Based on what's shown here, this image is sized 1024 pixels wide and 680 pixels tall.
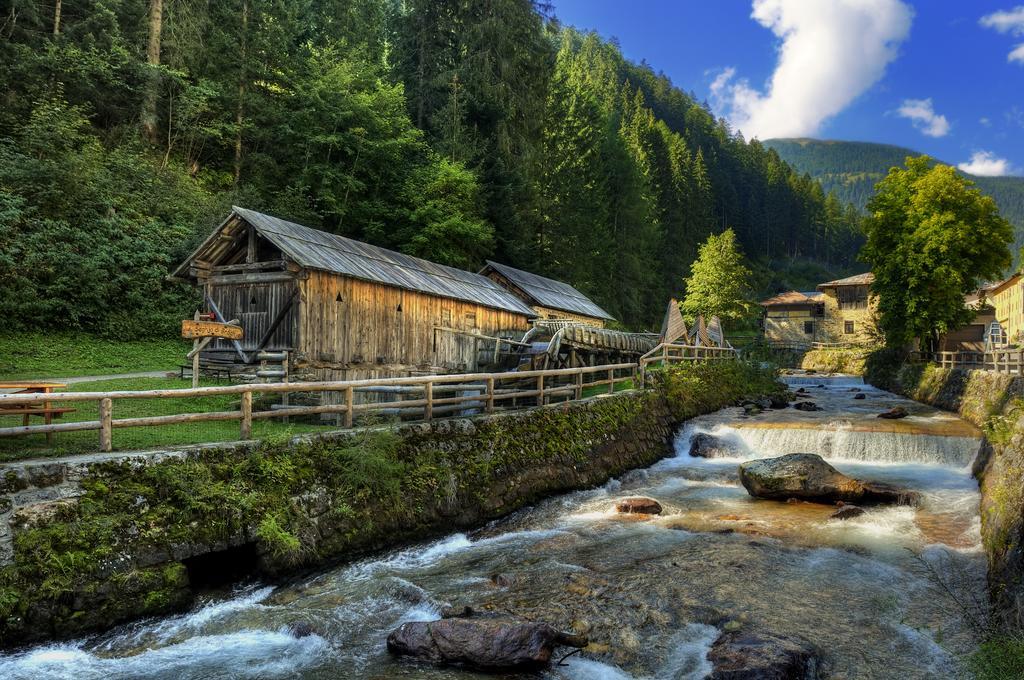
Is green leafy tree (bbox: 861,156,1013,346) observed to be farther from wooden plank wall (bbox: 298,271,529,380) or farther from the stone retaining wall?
the stone retaining wall

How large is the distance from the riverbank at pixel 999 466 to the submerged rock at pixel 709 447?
585cm

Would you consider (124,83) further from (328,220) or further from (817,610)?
(817,610)

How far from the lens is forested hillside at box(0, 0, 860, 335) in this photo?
21.0m

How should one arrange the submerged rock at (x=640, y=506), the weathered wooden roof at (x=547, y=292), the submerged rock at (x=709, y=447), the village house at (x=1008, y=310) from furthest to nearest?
1. the village house at (x=1008, y=310)
2. the weathered wooden roof at (x=547, y=292)
3. the submerged rock at (x=709, y=447)
4. the submerged rock at (x=640, y=506)

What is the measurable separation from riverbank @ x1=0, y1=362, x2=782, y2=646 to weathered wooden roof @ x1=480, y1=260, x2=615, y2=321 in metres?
16.7

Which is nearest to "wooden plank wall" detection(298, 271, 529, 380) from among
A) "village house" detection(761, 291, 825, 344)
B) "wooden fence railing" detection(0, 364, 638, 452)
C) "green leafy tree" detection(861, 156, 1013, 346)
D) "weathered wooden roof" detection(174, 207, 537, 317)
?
"weathered wooden roof" detection(174, 207, 537, 317)

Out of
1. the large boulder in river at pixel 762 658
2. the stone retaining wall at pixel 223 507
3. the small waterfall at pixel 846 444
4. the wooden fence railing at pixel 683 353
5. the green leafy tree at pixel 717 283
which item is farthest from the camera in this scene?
the green leafy tree at pixel 717 283

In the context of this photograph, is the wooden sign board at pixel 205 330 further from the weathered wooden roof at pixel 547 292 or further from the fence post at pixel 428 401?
the weathered wooden roof at pixel 547 292

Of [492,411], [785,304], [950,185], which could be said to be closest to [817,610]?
[492,411]

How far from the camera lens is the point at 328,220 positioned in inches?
1201

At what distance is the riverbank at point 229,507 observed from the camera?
618 cm

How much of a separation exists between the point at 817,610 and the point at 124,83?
33611mm

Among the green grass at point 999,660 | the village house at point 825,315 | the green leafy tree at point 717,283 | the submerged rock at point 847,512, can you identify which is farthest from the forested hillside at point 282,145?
the green grass at point 999,660

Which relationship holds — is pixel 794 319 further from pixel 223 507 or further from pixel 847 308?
pixel 223 507
